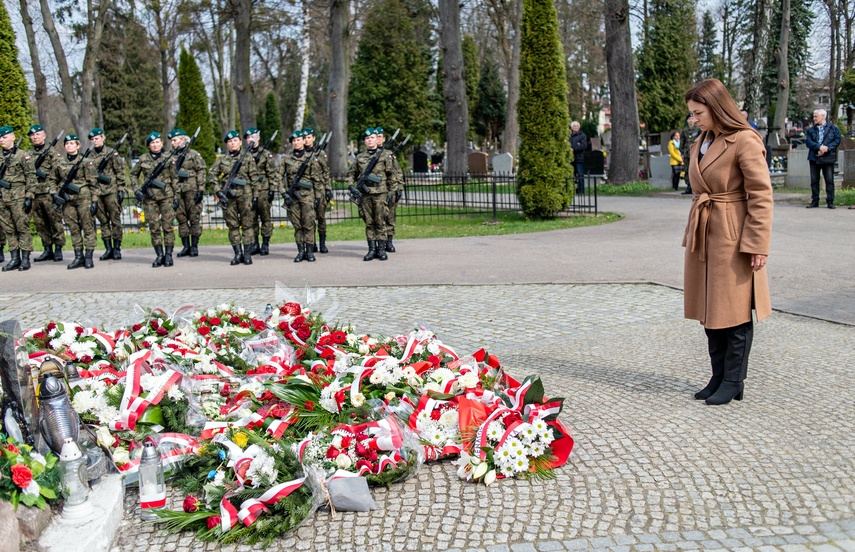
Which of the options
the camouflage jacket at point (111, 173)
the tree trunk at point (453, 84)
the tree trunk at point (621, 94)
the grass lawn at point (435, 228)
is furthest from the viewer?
the tree trunk at point (453, 84)

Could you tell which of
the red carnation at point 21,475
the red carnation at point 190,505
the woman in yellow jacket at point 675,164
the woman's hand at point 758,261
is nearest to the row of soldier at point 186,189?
the woman's hand at point 758,261

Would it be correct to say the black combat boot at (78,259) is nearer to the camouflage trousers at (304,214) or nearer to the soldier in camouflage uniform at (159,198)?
the soldier in camouflage uniform at (159,198)

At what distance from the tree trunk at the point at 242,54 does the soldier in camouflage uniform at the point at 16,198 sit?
61.2 feet

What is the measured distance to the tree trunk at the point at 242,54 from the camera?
3119 cm

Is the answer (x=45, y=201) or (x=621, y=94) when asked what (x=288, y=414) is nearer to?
(x=45, y=201)

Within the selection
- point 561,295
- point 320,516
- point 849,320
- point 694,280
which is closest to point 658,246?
point 561,295

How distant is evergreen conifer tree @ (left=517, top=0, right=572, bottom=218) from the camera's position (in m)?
18.3

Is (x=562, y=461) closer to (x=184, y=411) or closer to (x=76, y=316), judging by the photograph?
(x=184, y=411)

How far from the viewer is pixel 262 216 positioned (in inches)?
555

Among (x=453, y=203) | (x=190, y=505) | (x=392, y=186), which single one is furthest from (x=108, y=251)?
(x=190, y=505)

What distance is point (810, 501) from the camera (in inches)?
169

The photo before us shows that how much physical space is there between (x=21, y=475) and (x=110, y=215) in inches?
441

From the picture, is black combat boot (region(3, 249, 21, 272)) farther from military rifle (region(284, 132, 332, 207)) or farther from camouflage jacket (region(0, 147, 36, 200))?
military rifle (region(284, 132, 332, 207))

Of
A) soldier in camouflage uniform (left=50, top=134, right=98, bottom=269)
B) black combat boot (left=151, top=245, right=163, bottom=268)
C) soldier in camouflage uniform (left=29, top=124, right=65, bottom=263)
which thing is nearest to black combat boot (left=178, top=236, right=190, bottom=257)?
black combat boot (left=151, top=245, right=163, bottom=268)
